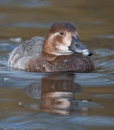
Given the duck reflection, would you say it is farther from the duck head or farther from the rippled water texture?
the duck head

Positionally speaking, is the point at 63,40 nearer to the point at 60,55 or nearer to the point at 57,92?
the point at 60,55

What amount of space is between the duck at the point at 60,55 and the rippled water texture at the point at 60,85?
18 cm

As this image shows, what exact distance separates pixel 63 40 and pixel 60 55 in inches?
9.6

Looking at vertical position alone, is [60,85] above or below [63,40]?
below

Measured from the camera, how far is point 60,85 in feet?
17.2

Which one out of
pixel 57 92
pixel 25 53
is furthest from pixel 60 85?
pixel 25 53

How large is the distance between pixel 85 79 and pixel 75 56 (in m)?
0.78

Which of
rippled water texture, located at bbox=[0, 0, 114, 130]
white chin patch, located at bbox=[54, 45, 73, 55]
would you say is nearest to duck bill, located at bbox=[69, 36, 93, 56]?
white chin patch, located at bbox=[54, 45, 73, 55]

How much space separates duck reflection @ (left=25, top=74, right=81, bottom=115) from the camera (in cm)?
427

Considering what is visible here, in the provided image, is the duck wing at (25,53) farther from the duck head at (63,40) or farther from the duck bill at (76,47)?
the duck bill at (76,47)

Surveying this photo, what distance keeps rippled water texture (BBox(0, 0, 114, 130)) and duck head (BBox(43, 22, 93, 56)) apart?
0.44m

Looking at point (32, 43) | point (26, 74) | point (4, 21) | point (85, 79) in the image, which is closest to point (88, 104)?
point (85, 79)

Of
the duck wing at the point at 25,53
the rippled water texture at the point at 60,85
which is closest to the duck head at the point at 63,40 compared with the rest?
the duck wing at the point at 25,53

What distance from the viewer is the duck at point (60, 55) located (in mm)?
6137
